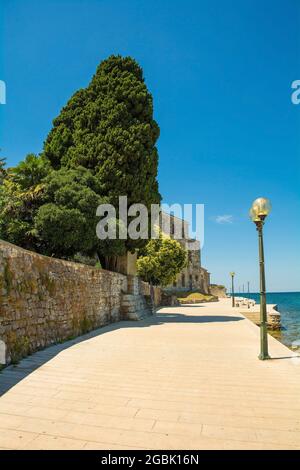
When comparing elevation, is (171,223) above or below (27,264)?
above

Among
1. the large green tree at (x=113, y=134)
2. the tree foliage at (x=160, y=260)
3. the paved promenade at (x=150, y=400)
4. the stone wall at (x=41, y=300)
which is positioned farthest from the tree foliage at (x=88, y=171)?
the tree foliage at (x=160, y=260)

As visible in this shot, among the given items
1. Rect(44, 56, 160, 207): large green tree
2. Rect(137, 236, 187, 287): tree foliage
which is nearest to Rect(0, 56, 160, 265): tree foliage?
Rect(44, 56, 160, 207): large green tree

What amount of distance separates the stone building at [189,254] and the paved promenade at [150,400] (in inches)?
1854

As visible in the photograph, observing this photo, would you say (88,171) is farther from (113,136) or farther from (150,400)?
(150,400)

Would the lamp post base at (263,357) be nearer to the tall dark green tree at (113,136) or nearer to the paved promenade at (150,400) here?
the paved promenade at (150,400)

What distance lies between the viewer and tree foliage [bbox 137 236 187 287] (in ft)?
106

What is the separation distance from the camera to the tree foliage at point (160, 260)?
106 ft

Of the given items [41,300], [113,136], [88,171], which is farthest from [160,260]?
[41,300]

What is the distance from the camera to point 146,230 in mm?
17859

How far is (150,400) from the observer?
4.68m

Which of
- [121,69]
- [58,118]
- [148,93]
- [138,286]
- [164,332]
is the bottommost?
[164,332]

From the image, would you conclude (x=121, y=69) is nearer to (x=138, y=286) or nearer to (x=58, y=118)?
(x=58, y=118)
